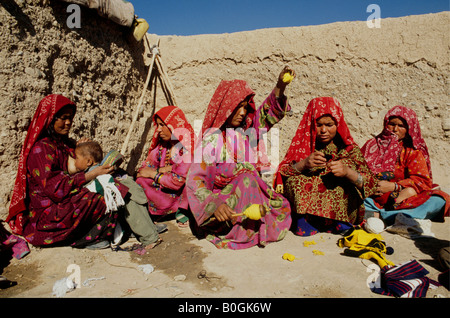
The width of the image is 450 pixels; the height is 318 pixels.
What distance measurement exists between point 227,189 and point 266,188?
0.46 metres

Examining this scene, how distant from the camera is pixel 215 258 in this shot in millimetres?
3160

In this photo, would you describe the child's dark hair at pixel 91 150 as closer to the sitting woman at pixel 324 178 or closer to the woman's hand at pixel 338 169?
the sitting woman at pixel 324 178

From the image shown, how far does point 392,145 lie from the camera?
4176mm

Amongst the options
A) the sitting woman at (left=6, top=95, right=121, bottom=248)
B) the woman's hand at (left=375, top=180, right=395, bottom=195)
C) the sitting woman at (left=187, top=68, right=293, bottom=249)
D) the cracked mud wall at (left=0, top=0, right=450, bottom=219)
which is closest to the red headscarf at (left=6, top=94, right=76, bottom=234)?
the sitting woman at (left=6, top=95, right=121, bottom=248)

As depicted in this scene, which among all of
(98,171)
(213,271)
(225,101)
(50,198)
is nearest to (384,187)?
(225,101)

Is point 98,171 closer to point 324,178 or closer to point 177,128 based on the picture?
point 177,128

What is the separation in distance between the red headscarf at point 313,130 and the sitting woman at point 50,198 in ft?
6.97

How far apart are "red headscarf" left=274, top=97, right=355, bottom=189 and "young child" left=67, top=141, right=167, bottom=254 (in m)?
1.59

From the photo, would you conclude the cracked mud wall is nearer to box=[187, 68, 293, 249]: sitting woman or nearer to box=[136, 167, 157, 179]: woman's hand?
box=[136, 167, 157, 179]: woman's hand

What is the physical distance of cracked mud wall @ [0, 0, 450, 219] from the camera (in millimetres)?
4141

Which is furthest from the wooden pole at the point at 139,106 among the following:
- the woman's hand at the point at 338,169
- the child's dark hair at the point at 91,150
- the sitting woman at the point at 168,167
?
the woman's hand at the point at 338,169

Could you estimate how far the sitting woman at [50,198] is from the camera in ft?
10.1

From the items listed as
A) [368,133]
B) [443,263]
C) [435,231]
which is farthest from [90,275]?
[368,133]

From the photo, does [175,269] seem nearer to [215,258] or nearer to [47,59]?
[215,258]
